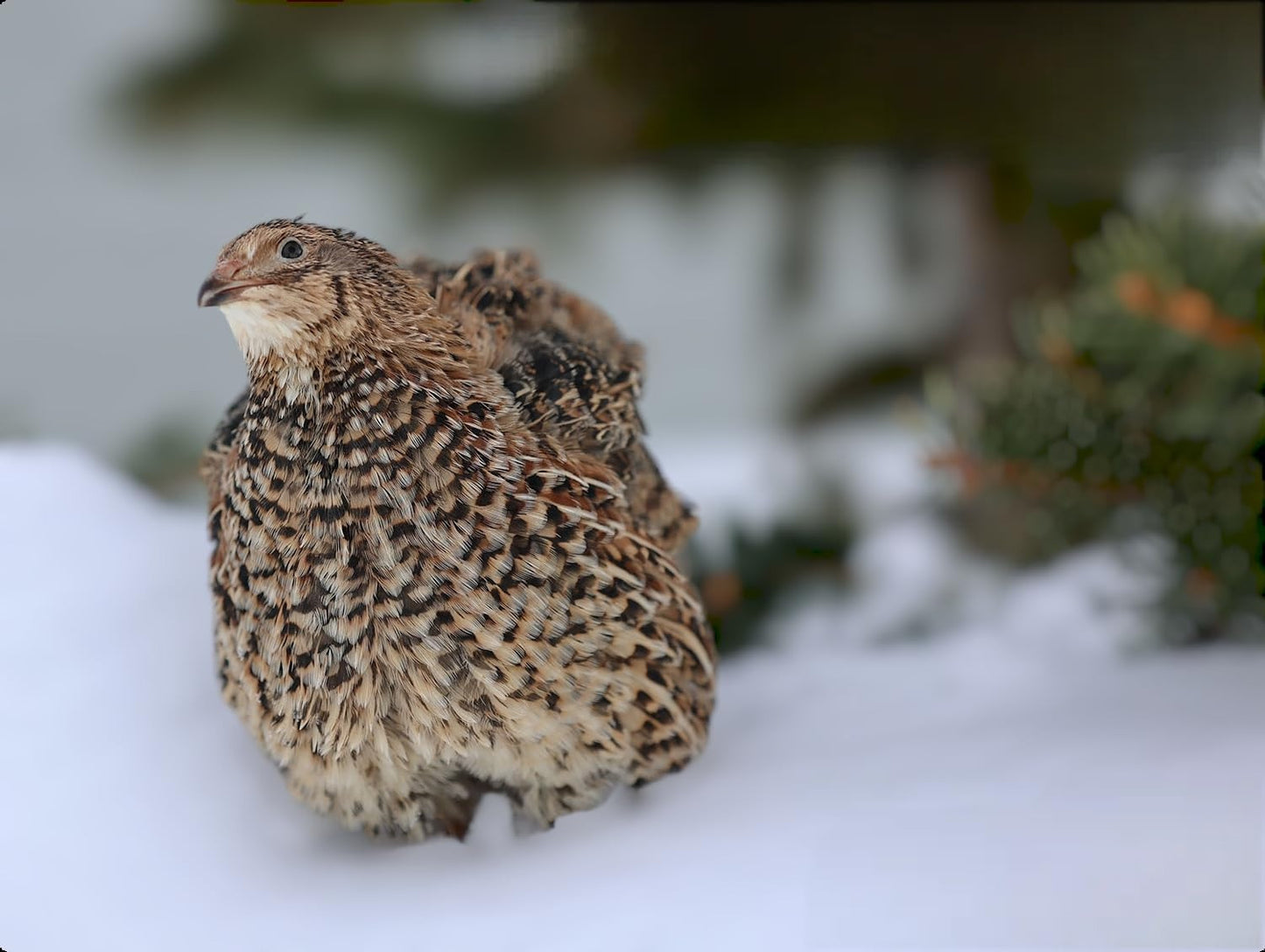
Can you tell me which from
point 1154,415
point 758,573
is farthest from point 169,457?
point 1154,415

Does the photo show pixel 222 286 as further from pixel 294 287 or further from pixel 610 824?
pixel 610 824

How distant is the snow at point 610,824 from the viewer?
46 cm

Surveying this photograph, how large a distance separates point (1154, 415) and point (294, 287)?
565 millimetres

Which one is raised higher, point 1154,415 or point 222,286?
point 1154,415

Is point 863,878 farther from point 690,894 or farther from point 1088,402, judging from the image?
point 1088,402

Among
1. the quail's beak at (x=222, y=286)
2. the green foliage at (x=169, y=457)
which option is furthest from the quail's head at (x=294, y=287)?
the green foliage at (x=169, y=457)

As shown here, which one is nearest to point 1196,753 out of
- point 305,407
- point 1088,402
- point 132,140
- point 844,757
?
point 844,757

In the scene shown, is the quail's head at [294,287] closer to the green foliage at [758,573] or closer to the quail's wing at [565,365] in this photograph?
the quail's wing at [565,365]

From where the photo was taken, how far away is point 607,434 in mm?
540

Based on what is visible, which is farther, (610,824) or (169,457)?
(169,457)

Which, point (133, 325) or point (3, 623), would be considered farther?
point (133, 325)

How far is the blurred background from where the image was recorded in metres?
0.75

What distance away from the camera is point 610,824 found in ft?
1.73

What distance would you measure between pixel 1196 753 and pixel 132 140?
A: 0.98m
